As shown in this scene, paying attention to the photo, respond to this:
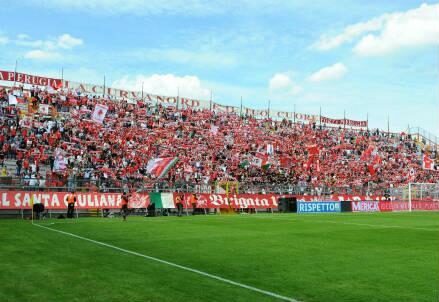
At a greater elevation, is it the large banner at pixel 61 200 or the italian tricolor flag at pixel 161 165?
the italian tricolor flag at pixel 161 165

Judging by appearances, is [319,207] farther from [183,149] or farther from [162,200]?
[183,149]

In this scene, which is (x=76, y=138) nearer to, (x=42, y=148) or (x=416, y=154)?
(x=42, y=148)

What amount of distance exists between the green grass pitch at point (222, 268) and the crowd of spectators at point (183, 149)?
2111 cm

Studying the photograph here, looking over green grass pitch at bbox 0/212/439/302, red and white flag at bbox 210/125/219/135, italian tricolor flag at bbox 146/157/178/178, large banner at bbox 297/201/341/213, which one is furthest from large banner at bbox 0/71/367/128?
green grass pitch at bbox 0/212/439/302

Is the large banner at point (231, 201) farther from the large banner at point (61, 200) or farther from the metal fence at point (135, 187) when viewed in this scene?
the large banner at point (61, 200)

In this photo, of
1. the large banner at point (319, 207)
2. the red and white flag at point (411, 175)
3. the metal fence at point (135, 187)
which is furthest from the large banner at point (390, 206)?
the red and white flag at point (411, 175)

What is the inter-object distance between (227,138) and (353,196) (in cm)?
1537

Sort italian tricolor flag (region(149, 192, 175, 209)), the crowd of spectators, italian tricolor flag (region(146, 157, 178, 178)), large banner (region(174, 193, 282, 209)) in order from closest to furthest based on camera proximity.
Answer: italian tricolor flag (region(146, 157, 178, 178)), italian tricolor flag (region(149, 192, 175, 209)), large banner (region(174, 193, 282, 209)), the crowd of spectators

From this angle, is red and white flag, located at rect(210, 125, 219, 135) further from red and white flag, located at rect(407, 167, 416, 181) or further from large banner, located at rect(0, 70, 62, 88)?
red and white flag, located at rect(407, 167, 416, 181)

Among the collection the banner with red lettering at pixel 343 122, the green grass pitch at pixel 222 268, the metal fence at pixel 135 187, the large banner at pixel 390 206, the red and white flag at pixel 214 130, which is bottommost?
the green grass pitch at pixel 222 268

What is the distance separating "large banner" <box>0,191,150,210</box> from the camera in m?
31.1

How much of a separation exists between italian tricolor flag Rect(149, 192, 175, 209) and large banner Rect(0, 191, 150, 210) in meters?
0.46

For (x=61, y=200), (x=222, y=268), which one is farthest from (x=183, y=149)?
(x=222, y=268)

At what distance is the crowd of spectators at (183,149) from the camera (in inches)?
1563
